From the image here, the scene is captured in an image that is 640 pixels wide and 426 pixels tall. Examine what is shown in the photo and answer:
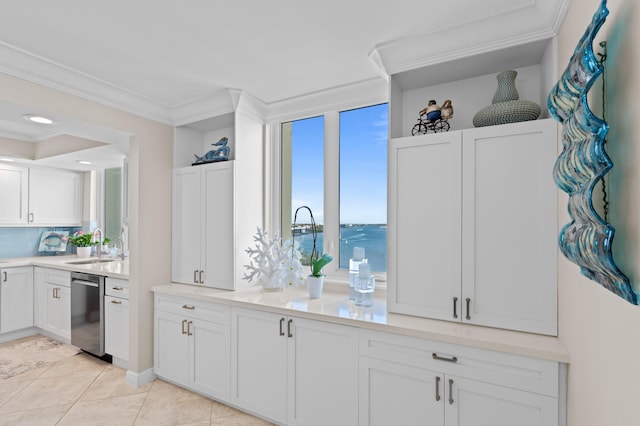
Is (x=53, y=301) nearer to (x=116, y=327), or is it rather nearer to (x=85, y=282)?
(x=85, y=282)

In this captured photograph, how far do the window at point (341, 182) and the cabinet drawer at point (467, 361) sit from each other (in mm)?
825

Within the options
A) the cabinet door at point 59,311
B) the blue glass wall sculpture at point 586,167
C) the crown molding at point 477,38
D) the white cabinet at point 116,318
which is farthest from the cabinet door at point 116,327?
the blue glass wall sculpture at point 586,167

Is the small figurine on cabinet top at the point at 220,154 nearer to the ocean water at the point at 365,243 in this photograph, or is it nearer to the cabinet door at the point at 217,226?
the cabinet door at the point at 217,226

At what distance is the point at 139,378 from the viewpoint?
298 centimetres

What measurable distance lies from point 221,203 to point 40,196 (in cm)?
350

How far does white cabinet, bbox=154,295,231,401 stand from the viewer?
2.66 m

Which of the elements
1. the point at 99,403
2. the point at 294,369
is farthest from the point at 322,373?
the point at 99,403

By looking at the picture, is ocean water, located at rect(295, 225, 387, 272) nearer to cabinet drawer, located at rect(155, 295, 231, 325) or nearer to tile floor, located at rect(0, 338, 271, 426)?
cabinet drawer, located at rect(155, 295, 231, 325)

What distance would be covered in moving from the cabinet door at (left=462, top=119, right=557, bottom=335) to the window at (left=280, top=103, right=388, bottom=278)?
35.9 inches

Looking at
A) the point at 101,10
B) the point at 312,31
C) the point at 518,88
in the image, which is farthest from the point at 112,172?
the point at 518,88

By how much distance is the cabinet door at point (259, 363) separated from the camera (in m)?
2.35

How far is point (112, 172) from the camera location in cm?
502

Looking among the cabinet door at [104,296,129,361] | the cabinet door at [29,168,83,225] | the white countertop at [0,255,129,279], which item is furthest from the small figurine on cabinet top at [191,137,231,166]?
the cabinet door at [29,168,83,225]

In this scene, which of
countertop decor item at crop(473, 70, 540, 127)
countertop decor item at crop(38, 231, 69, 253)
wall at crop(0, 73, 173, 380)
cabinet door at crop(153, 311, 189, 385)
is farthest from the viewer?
countertop decor item at crop(38, 231, 69, 253)
